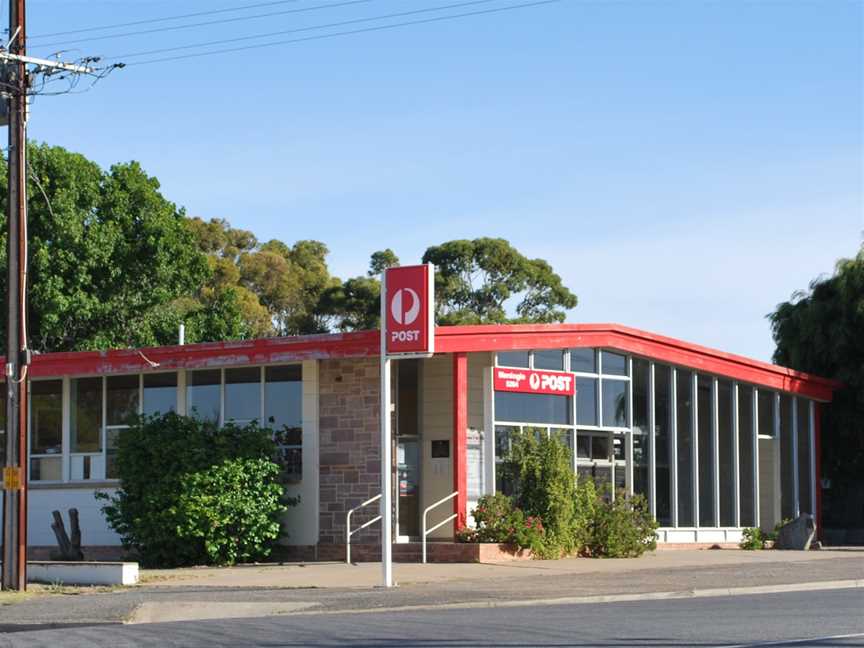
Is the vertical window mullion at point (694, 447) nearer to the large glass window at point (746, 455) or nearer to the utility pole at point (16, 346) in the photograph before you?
the large glass window at point (746, 455)

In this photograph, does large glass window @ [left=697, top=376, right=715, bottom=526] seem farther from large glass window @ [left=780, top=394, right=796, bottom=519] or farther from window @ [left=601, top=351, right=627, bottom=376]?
large glass window @ [left=780, top=394, right=796, bottom=519]

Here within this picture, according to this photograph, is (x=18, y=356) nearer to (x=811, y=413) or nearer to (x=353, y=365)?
(x=353, y=365)

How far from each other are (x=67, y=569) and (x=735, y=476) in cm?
1495

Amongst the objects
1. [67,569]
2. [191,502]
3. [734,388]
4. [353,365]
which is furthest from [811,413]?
[67,569]

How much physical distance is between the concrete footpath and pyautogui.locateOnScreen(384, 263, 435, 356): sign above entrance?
335 cm

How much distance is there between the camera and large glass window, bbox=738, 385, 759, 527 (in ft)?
99.7

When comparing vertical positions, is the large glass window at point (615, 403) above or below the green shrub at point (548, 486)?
above

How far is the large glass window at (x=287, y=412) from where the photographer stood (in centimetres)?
2512

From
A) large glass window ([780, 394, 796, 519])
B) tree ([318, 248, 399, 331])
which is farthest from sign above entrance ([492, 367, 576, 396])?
tree ([318, 248, 399, 331])

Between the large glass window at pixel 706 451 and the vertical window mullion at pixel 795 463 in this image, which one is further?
the vertical window mullion at pixel 795 463

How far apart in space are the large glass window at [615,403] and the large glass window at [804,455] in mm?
6433

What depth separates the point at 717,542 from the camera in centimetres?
2948

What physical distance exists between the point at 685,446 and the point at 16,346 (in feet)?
48.6

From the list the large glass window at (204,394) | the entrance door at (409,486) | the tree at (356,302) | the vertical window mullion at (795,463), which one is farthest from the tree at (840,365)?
the tree at (356,302)
